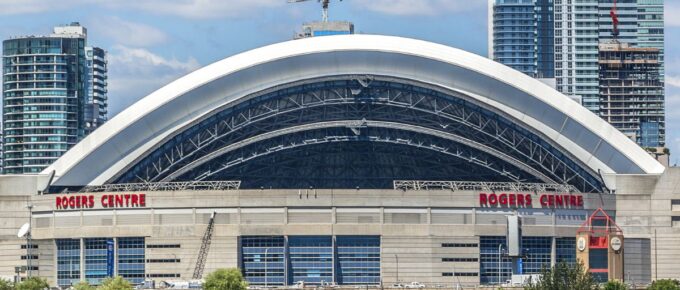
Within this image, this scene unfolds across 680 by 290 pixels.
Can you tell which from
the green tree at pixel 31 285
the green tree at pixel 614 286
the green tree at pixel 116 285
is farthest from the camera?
the green tree at pixel 31 285

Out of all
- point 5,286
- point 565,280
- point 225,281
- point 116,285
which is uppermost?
point 565,280

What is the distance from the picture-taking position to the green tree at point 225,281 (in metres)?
189

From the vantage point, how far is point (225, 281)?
18925 cm

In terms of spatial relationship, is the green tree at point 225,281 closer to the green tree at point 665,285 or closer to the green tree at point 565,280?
the green tree at point 565,280

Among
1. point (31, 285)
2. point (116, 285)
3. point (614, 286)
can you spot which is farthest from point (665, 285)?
point (31, 285)

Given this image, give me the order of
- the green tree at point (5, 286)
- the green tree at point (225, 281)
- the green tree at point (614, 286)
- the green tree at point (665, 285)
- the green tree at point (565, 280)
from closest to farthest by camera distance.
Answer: the green tree at point (565, 280) → the green tree at point (614, 286) → the green tree at point (225, 281) → the green tree at point (5, 286) → the green tree at point (665, 285)

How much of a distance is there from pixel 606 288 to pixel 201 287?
44044 millimetres

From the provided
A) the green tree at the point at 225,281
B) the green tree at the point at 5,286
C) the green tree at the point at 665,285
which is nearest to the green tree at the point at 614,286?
the green tree at the point at 665,285

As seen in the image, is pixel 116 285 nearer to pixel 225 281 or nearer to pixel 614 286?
pixel 225 281

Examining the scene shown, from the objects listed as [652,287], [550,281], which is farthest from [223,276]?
[652,287]

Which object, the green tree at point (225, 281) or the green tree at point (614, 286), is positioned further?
the green tree at point (225, 281)

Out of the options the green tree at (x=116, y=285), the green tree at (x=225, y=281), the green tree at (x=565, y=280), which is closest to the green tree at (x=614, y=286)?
the green tree at (x=565, y=280)

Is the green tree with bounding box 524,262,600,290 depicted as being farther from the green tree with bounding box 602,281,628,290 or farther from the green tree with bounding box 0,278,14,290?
the green tree with bounding box 0,278,14,290

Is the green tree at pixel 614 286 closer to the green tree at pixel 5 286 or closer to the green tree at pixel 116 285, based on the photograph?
the green tree at pixel 116 285
